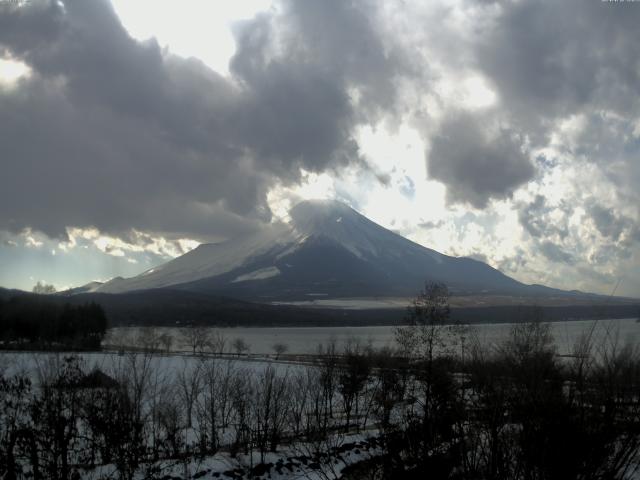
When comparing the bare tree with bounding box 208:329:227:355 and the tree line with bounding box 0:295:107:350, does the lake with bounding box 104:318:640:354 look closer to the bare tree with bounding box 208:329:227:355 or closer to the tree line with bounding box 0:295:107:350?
the bare tree with bounding box 208:329:227:355

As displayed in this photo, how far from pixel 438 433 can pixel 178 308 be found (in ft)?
471

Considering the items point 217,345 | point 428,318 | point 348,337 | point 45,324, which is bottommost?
point 348,337

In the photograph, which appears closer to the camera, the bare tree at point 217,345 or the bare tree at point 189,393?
the bare tree at point 189,393

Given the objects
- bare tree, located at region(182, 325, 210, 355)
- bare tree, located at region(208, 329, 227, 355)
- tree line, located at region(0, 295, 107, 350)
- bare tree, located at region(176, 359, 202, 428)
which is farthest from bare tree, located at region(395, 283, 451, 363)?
bare tree, located at region(182, 325, 210, 355)

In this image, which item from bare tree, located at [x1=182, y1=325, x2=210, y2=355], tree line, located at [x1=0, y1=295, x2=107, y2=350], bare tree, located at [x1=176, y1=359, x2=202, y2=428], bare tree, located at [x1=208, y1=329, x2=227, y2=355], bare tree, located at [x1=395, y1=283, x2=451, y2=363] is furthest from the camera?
bare tree, located at [x1=182, y1=325, x2=210, y2=355]

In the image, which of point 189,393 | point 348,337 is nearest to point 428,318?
point 189,393

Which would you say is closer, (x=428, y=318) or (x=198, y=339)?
(x=428, y=318)

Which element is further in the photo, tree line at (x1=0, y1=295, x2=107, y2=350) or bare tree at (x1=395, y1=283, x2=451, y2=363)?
tree line at (x1=0, y1=295, x2=107, y2=350)

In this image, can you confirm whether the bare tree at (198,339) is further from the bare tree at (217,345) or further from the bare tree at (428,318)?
the bare tree at (428,318)

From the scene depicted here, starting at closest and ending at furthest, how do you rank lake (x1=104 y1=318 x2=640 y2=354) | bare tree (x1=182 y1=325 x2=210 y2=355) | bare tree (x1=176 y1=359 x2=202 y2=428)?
1. bare tree (x1=176 y1=359 x2=202 y2=428)
2. lake (x1=104 y1=318 x2=640 y2=354)
3. bare tree (x1=182 y1=325 x2=210 y2=355)

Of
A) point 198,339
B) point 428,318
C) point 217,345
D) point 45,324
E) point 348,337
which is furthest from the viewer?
point 348,337

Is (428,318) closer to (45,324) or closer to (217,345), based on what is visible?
(45,324)

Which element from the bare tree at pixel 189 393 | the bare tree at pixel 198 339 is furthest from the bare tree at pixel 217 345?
the bare tree at pixel 189 393

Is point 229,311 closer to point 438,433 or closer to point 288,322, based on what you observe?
point 288,322
